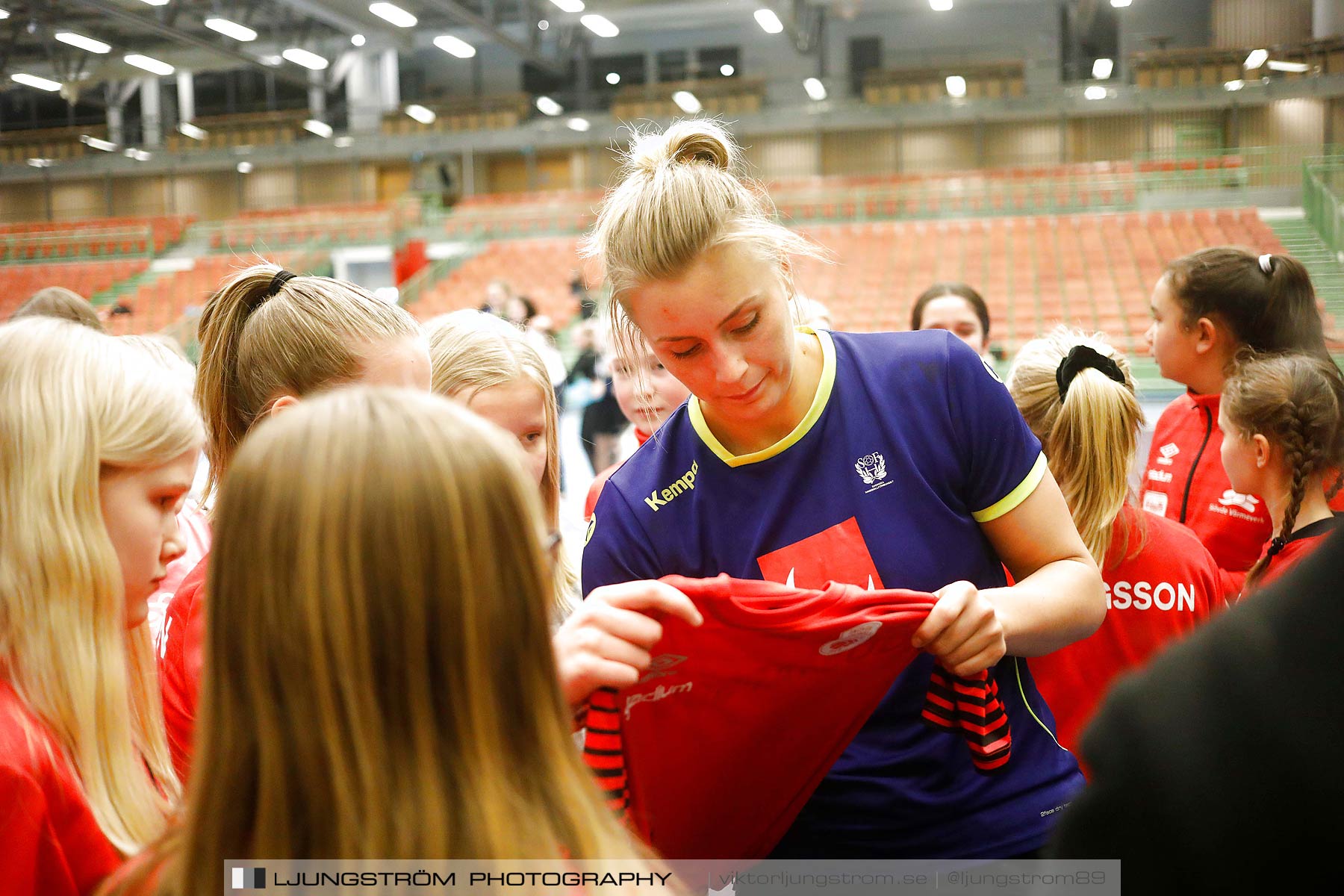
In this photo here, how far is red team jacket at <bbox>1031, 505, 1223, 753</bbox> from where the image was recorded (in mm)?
1941

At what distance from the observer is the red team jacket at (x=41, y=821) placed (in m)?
0.98

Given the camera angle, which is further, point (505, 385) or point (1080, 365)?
point (505, 385)

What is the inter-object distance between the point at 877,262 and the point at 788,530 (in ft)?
48.3

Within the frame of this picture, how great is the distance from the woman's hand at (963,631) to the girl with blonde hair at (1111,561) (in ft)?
2.37

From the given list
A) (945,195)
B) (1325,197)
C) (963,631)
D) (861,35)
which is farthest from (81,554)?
(861,35)

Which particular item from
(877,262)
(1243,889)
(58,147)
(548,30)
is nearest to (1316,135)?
(877,262)

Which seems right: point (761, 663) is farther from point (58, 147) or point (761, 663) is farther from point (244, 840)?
point (58, 147)

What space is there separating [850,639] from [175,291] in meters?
19.1

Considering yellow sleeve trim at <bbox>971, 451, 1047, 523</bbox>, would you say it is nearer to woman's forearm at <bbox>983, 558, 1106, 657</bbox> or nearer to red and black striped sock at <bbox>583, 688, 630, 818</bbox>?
woman's forearm at <bbox>983, 558, 1106, 657</bbox>

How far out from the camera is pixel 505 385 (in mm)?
2195

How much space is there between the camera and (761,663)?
4.37 feet

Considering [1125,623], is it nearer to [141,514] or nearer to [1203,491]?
[1203,491]

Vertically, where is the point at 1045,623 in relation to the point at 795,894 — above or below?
above

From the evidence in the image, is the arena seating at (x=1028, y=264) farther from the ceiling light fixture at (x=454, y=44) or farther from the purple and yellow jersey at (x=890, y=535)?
the purple and yellow jersey at (x=890, y=535)
